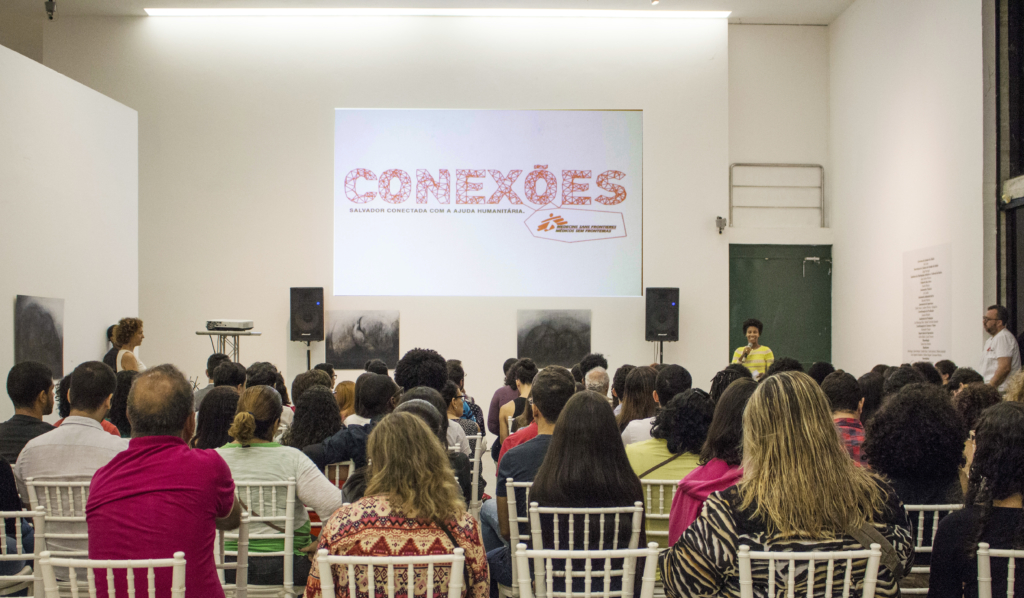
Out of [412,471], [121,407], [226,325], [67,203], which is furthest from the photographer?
[226,325]

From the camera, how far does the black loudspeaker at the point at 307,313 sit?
880 centimetres

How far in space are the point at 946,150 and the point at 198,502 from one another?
7225 millimetres

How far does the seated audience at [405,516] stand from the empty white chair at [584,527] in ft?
0.82

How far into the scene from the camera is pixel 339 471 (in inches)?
121

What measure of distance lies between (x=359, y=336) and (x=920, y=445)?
7.28 metres

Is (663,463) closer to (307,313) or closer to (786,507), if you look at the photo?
(786,507)

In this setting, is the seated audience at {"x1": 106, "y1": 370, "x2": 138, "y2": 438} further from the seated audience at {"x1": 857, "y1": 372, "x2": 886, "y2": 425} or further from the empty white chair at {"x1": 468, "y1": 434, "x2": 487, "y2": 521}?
the seated audience at {"x1": 857, "y1": 372, "x2": 886, "y2": 425}

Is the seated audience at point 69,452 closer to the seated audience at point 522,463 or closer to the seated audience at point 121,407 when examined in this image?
the seated audience at point 121,407

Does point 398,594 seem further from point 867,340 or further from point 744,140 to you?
point 744,140

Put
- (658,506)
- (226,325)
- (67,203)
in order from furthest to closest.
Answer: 1. (226,325)
2. (67,203)
3. (658,506)

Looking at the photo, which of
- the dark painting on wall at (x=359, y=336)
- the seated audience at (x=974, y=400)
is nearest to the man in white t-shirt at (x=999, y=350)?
the seated audience at (x=974, y=400)

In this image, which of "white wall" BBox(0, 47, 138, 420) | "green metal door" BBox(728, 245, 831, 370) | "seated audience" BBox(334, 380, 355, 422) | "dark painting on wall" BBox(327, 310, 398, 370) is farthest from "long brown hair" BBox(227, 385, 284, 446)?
"green metal door" BBox(728, 245, 831, 370)

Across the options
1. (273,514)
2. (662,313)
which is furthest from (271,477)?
(662,313)

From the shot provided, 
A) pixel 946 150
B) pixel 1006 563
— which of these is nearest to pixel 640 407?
pixel 1006 563
